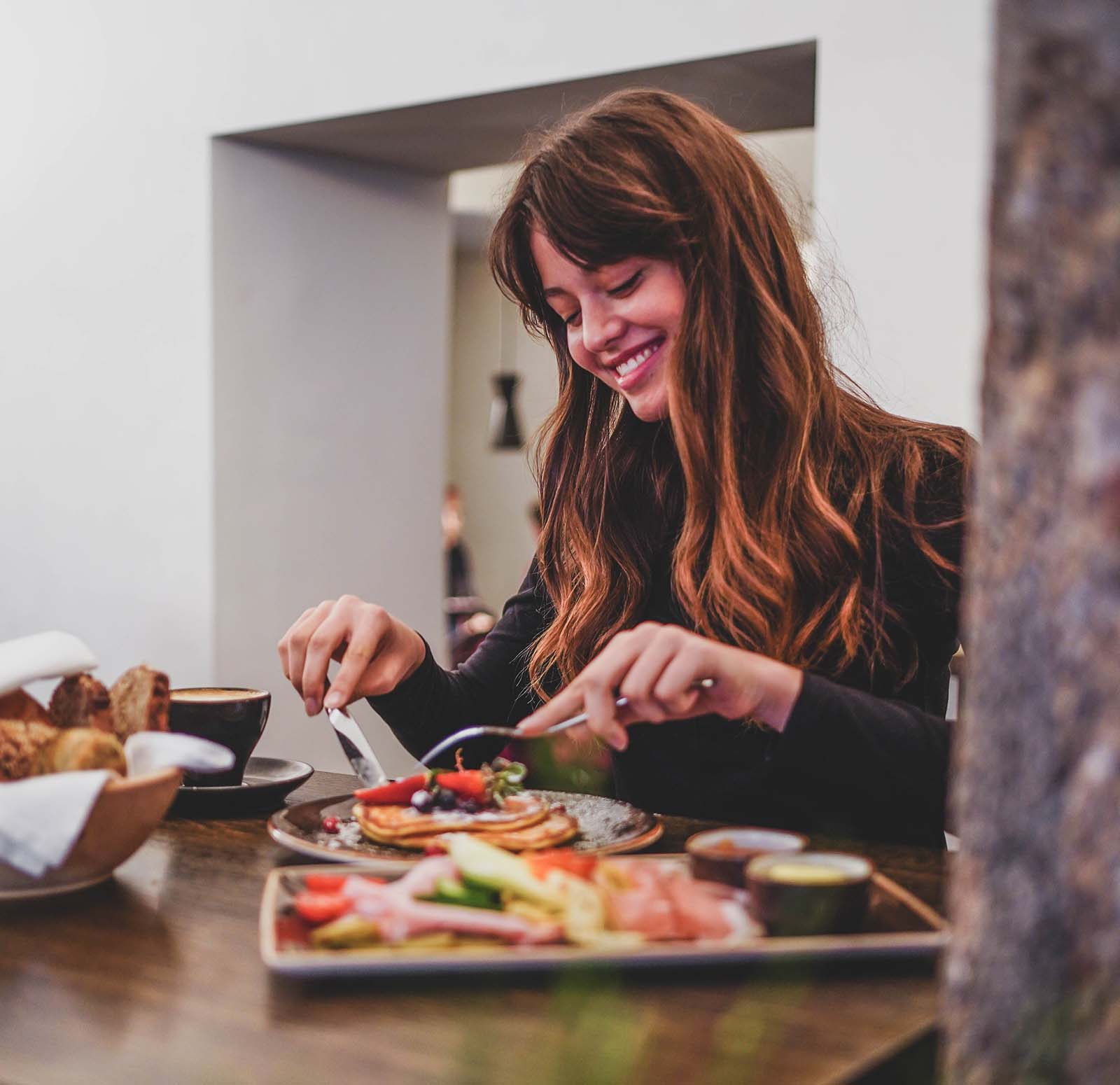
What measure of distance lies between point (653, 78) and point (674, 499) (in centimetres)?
114

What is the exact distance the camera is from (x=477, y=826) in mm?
1140

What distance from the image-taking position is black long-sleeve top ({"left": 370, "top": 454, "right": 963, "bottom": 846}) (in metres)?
1.21

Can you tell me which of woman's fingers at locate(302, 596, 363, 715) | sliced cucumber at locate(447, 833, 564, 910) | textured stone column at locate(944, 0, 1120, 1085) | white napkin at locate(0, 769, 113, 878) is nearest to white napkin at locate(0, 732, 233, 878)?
white napkin at locate(0, 769, 113, 878)

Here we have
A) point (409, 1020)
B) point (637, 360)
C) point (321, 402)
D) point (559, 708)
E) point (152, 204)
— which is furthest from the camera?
point (321, 402)

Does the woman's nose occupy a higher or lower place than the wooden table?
higher

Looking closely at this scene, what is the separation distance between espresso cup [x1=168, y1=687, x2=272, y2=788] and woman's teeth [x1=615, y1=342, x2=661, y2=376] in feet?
1.97

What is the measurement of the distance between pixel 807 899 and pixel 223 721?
0.67 metres

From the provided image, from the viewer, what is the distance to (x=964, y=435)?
1.63 metres

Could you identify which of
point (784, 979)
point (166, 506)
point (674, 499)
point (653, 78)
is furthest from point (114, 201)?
point (784, 979)

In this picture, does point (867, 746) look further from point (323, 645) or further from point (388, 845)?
point (323, 645)

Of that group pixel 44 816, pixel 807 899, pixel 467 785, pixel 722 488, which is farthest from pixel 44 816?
pixel 722 488

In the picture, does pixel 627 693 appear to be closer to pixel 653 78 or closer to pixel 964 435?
pixel 964 435

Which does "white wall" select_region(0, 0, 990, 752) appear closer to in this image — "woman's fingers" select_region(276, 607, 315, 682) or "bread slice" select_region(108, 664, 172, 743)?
"woman's fingers" select_region(276, 607, 315, 682)

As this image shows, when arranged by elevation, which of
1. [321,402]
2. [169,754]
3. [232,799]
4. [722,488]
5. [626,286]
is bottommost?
[232,799]
